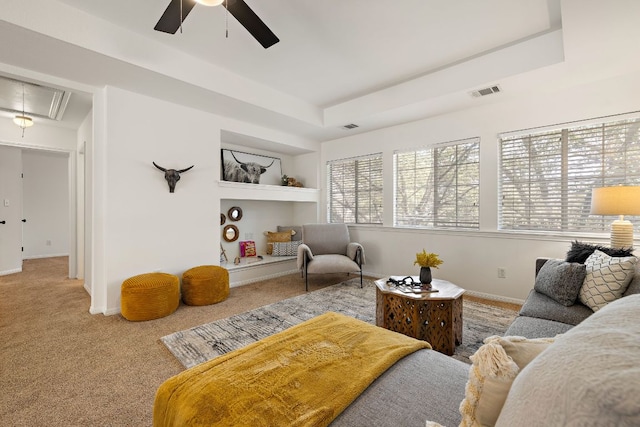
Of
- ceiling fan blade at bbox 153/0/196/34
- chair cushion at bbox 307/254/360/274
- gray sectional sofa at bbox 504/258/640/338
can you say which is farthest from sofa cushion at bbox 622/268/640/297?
ceiling fan blade at bbox 153/0/196/34

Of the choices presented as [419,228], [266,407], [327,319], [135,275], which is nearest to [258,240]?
[135,275]

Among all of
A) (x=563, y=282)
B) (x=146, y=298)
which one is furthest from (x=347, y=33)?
(x=146, y=298)

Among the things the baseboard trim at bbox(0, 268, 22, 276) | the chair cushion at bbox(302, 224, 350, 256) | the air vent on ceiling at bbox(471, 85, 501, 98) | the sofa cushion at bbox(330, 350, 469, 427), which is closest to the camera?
the sofa cushion at bbox(330, 350, 469, 427)

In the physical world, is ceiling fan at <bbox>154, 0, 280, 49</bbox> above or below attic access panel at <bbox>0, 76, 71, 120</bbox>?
below

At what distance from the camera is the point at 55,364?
210 centimetres

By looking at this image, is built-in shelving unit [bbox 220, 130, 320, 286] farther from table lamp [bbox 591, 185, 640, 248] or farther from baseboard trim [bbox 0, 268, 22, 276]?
table lamp [bbox 591, 185, 640, 248]

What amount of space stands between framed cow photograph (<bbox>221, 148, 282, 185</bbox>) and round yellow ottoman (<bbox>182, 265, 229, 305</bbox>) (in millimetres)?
1663

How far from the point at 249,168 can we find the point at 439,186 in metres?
3.03

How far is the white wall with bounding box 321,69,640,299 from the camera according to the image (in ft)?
9.84

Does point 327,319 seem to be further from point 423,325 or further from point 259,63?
point 259,63

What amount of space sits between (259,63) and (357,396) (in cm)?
326

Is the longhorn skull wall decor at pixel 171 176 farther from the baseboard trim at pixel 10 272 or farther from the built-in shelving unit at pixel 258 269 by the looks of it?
the baseboard trim at pixel 10 272

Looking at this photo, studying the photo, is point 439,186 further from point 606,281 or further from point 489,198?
point 606,281

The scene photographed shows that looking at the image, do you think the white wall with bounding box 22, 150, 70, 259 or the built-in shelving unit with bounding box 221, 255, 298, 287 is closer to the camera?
the built-in shelving unit with bounding box 221, 255, 298, 287
